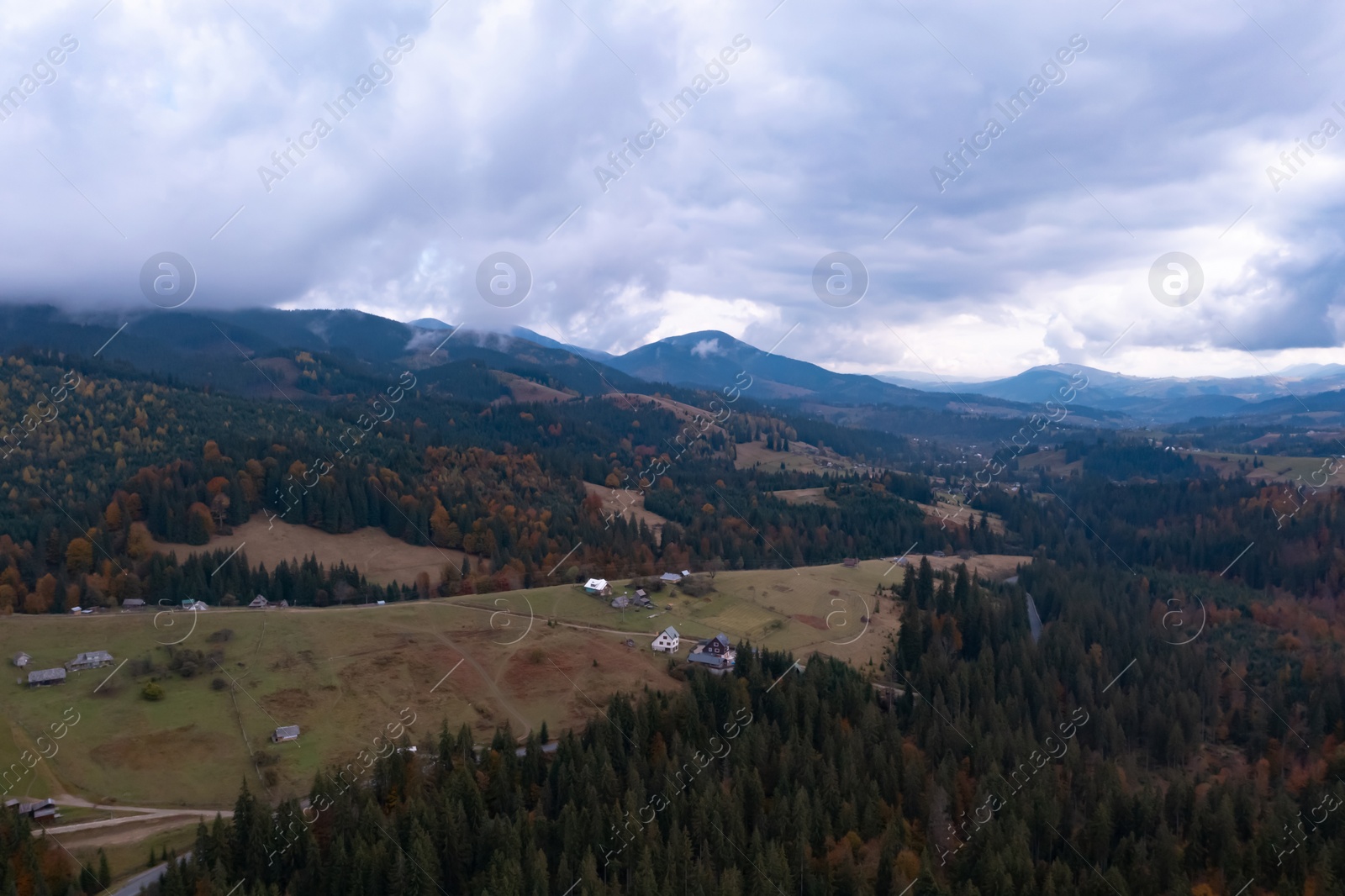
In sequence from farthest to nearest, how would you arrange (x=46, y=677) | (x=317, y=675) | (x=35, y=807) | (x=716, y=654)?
(x=716, y=654) → (x=317, y=675) → (x=46, y=677) → (x=35, y=807)

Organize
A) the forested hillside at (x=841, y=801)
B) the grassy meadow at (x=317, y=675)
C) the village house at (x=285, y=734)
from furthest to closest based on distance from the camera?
the village house at (x=285, y=734) → the grassy meadow at (x=317, y=675) → the forested hillside at (x=841, y=801)

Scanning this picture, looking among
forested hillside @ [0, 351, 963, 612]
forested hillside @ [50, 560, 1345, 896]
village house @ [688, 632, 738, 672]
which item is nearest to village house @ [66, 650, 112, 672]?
forested hillside @ [0, 351, 963, 612]

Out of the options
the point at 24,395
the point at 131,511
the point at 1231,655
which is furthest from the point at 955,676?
the point at 24,395
